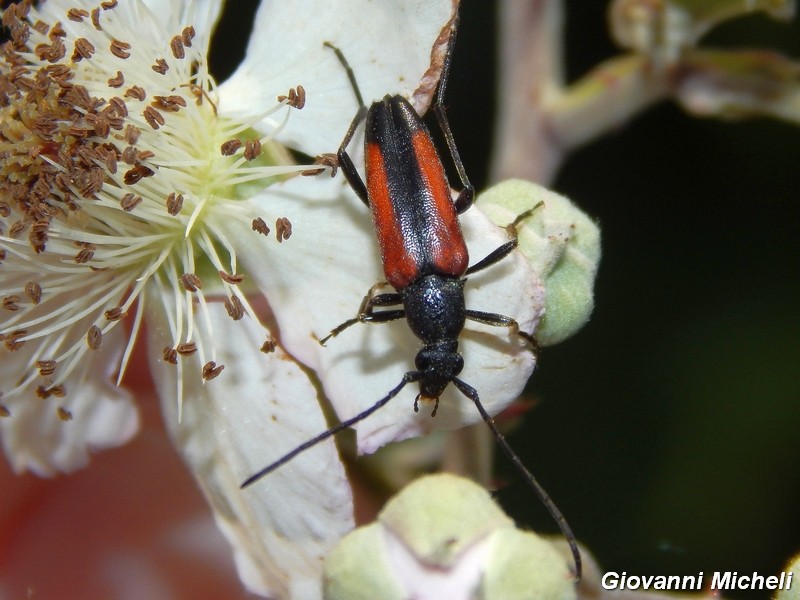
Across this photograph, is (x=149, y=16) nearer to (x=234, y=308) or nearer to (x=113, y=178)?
(x=113, y=178)

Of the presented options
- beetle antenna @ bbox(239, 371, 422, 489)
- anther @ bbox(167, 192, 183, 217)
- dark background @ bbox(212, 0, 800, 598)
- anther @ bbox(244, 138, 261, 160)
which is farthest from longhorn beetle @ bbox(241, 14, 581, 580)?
dark background @ bbox(212, 0, 800, 598)

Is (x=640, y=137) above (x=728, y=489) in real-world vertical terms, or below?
above

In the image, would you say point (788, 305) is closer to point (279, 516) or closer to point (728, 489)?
point (728, 489)

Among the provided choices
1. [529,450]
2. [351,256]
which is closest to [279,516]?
[351,256]

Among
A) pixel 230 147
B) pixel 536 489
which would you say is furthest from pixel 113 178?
pixel 536 489

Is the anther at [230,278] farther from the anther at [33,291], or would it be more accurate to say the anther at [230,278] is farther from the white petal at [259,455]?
the anther at [33,291]

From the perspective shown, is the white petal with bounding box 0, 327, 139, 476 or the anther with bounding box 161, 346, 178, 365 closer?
the anther with bounding box 161, 346, 178, 365

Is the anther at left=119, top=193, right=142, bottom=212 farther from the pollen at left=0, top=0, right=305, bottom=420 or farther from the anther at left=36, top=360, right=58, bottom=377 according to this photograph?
the anther at left=36, top=360, right=58, bottom=377
